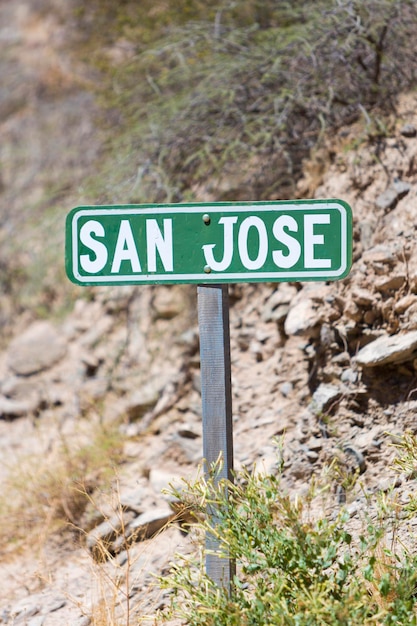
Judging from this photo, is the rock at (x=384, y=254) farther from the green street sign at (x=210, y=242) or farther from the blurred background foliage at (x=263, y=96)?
the green street sign at (x=210, y=242)

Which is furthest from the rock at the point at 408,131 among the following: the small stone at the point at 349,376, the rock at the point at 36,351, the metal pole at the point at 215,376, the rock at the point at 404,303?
the rock at the point at 36,351

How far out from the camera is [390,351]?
126 inches

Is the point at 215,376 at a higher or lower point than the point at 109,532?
higher

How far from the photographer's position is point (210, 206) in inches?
90.4

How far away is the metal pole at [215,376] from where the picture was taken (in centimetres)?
232

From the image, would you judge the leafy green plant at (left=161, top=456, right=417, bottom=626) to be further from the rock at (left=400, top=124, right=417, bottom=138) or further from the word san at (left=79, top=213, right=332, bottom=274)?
the rock at (left=400, top=124, right=417, bottom=138)

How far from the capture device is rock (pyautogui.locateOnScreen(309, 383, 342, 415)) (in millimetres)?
3400

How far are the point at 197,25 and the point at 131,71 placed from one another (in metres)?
0.92

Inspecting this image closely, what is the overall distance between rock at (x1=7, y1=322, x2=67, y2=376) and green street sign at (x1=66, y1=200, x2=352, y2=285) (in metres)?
3.55

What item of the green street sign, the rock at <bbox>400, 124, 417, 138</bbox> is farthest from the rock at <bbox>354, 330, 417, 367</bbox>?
the rock at <bbox>400, 124, 417, 138</bbox>

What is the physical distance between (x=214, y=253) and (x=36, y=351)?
390 centimetres

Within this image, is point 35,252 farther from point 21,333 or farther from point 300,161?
point 300,161

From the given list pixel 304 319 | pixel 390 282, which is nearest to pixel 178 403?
pixel 304 319

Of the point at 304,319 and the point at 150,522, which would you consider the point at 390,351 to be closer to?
the point at 304,319
